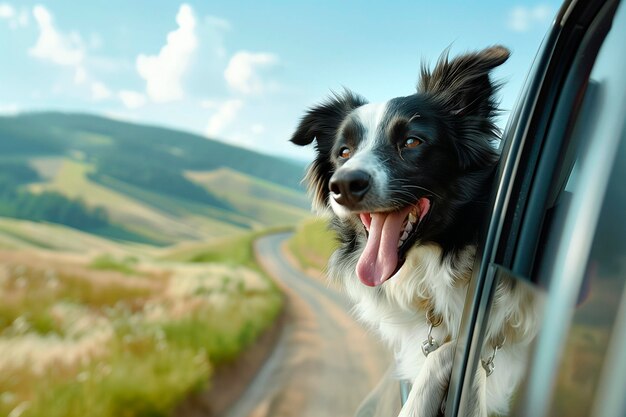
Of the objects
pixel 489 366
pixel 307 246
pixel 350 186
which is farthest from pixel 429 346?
pixel 307 246

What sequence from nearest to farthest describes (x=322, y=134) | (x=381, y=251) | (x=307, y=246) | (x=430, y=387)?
(x=430, y=387), (x=381, y=251), (x=322, y=134), (x=307, y=246)

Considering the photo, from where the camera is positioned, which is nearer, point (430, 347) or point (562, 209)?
point (562, 209)

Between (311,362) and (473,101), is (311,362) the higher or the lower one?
the lower one

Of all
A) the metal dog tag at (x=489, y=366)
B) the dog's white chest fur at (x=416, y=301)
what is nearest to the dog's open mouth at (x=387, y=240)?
the dog's white chest fur at (x=416, y=301)

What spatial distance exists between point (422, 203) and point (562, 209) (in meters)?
0.99

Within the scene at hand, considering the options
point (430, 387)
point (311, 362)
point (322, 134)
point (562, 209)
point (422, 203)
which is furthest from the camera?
point (311, 362)

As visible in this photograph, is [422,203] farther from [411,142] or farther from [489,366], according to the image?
[489,366]

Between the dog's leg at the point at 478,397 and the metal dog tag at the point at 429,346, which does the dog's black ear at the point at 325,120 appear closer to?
the metal dog tag at the point at 429,346

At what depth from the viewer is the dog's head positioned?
1.83 metres

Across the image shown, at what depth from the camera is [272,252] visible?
672 cm

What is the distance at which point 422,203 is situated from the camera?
1.93 metres

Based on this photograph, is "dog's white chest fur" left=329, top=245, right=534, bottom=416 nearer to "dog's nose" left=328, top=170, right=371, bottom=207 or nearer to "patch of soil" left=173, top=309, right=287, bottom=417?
"dog's nose" left=328, top=170, right=371, bottom=207

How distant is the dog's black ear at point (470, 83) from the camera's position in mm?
1944

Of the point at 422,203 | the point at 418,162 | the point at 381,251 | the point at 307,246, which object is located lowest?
the point at 307,246
